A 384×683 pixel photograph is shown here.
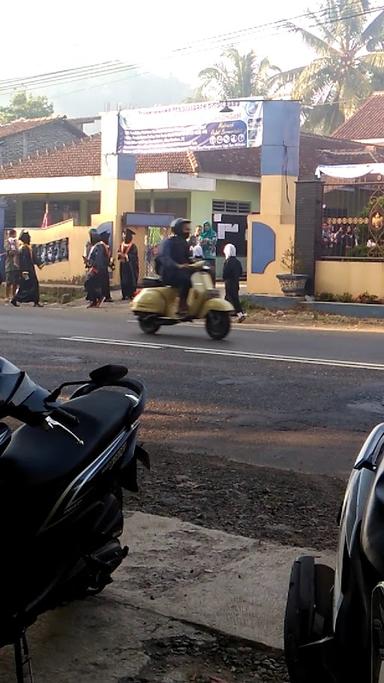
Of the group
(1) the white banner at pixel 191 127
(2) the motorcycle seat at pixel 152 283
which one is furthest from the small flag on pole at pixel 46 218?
(2) the motorcycle seat at pixel 152 283

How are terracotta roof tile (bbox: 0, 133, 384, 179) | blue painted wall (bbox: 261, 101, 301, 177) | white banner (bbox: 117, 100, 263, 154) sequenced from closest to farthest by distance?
blue painted wall (bbox: 261, 101, 301, 177) < white banner (bbox: 117, 100, 263, 154) < terracotta roof tile (bbox: 0, 133, 384, 179)

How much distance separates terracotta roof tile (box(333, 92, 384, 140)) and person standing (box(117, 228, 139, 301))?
16.9m

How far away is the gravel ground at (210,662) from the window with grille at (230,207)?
2705 centimetres

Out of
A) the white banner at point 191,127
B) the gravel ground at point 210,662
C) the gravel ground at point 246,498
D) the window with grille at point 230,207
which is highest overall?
the white banner at point 191,127

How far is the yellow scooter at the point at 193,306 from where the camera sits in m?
13.1

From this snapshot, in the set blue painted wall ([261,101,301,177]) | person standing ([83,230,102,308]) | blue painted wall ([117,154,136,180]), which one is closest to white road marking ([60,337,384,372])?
person standing ([83,230,102,308])

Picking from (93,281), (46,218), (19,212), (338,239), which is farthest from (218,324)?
(19,212)

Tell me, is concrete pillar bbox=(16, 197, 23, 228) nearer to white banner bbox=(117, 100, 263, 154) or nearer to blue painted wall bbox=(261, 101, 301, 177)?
white banner bbox=(117, 100, 263, 154)

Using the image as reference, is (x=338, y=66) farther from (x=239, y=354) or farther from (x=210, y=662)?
(x=210, y=662)

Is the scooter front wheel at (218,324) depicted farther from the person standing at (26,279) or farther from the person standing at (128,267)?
the person standing at (128,267)

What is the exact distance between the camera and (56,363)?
1002 cm

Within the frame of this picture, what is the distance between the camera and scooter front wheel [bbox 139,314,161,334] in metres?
13.6

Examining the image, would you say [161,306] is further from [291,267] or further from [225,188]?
[225,188]

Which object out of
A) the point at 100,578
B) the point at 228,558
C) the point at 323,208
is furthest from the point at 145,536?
the point at 323,208
